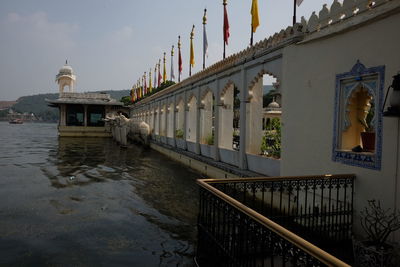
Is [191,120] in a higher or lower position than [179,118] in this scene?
lower

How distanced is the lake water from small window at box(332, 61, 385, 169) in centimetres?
330

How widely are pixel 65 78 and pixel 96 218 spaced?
4877 cm

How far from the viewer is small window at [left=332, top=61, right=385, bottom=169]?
5309 mm

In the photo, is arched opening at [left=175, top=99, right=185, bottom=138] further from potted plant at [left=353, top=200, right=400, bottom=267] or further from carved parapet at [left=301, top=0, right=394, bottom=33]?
potted plant at [left=353, top=200, right=400, bottom=267]

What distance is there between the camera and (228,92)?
12961 mm

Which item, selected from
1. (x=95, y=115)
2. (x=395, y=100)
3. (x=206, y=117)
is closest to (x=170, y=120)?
(x=206, y=117)

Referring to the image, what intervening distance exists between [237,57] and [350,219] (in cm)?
707

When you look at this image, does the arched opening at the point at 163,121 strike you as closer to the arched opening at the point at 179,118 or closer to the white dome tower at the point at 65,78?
the arched opening at the point at 179,118

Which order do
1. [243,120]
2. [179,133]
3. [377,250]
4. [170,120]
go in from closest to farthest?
[377,250] < [243,120] < [179,133] < [170,120]

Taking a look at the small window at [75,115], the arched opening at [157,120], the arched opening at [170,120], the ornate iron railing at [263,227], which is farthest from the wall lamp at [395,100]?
the small window at [75,115]

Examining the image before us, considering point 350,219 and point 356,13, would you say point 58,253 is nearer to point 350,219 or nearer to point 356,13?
point 350,219

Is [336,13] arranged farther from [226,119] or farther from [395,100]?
[226,119]

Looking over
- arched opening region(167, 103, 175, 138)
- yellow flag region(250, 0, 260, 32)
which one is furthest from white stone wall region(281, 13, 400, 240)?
arched opening region(167, 103, 175, 138)

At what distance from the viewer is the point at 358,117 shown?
20.8ft
